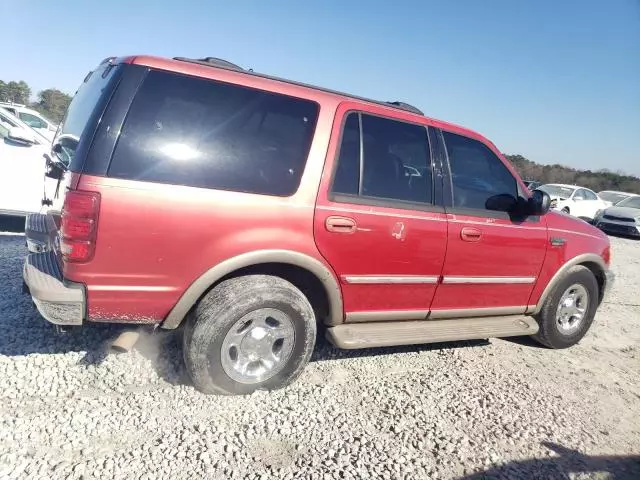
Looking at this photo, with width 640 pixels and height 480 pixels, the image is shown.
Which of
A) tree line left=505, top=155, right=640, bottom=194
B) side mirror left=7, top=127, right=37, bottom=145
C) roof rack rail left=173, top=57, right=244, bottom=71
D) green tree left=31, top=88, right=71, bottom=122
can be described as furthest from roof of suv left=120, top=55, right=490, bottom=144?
tree line left=505, top=155, right=640, bottom=194

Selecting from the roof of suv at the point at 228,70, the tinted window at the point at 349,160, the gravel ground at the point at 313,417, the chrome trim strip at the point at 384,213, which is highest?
the roof of suv at the point at 228,70

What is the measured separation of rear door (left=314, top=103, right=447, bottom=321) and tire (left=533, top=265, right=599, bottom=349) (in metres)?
1.48

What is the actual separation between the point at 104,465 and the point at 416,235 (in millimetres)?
2326

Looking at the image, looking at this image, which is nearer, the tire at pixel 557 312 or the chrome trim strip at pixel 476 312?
the chrome trim strip at pixel 476 312

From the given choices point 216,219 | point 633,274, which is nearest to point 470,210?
point 216,219

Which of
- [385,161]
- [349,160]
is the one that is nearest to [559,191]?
[385,161]

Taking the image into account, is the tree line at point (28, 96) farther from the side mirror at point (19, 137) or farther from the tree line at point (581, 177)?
the tree line at point (581, 177)

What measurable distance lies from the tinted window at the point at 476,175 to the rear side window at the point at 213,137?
1.32 meters

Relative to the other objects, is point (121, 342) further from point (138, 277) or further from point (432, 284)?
point (432, 284)

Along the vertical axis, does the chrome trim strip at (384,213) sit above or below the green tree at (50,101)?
above

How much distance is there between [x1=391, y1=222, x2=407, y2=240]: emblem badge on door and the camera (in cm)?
324

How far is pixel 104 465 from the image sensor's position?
221cm

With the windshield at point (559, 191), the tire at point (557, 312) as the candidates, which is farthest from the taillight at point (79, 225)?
the windshield at point (559, 191)

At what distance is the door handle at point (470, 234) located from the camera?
11.7 ft
